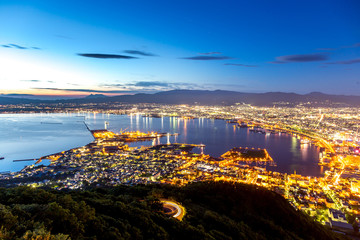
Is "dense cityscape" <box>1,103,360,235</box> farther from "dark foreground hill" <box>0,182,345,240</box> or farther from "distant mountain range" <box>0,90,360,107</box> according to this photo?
"distant mountain range" <box>0,90,360,107</box>

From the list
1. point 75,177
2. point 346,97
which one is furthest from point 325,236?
point 346,97

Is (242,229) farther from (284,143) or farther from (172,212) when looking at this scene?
(284,143)

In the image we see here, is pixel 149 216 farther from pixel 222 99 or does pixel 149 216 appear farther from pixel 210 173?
pixel 222 99

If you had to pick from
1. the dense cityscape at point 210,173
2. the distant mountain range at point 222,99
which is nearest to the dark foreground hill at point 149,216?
the dense cityscape at point 210,173

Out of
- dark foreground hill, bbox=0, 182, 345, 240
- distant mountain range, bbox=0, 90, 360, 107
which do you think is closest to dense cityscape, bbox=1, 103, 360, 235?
dark foreground hill, bbox=0, 182, 345, 240

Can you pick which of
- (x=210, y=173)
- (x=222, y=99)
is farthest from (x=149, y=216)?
(x=222, y=99)

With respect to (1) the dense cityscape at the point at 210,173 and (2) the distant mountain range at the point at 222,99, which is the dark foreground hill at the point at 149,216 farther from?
(2) the distant mountain range at the point at 222,99

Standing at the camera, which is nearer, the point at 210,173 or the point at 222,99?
the point at 210,173
